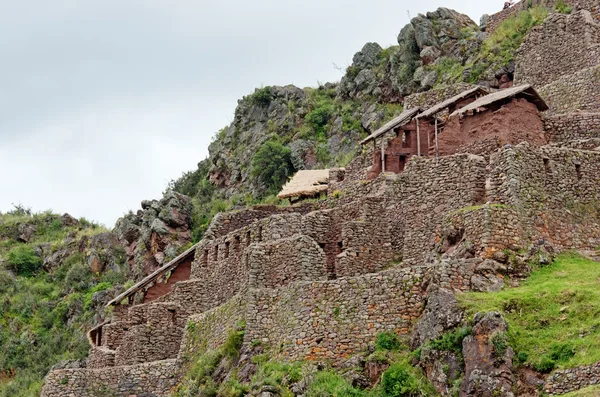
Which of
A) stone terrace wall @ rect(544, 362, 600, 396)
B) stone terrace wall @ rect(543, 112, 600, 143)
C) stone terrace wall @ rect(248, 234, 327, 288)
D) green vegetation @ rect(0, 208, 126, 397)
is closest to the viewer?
stone terrace wall @ rect(544, 362, 600, 396)

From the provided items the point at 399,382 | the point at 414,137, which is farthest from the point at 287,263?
the point at 399,382

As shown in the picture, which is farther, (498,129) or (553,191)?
(498,129)

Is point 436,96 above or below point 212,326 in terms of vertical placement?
above

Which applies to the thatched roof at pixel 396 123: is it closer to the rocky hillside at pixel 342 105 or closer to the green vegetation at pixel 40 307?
the rocky hillside at pixel 342 105

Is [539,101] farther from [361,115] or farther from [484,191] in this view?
[361,115]

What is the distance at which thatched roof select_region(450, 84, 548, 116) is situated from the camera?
40.9 metres

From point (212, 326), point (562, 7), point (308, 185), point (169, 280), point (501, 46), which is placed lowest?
point (212, 326)

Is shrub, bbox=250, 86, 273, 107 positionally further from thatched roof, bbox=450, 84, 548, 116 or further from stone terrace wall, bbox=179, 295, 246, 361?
stone terrace wall, bbox=179, 295, 246, 361

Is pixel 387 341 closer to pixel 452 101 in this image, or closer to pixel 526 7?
pixel 452 101

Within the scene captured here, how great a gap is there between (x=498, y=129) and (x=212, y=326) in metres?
11.7

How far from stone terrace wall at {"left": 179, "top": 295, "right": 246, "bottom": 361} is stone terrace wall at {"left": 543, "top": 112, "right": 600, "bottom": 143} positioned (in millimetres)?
12295

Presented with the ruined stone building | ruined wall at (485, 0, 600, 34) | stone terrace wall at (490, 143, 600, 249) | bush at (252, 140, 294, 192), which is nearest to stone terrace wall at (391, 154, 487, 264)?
the ruined stone building

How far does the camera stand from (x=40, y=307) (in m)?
64.2

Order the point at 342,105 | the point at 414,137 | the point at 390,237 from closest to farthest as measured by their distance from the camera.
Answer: the point at 390,237
the point at 414,137
the point at 342,105
